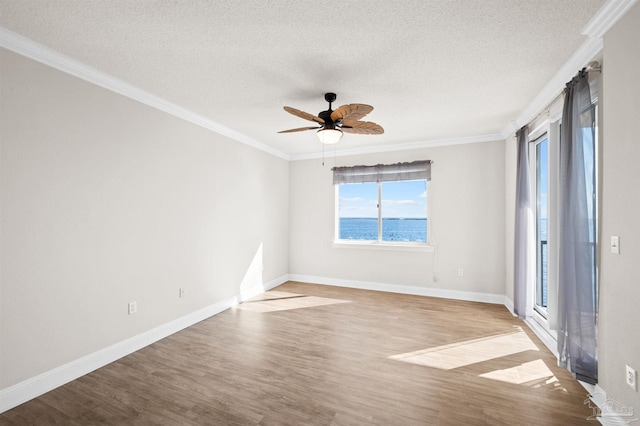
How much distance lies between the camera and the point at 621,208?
176 centimetres

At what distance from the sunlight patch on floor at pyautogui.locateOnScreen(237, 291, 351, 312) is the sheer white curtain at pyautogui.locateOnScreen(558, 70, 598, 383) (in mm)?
2808

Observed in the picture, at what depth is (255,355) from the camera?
2.84 meters

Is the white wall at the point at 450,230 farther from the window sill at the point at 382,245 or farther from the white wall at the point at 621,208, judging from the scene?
the white wall at the point at 621,208

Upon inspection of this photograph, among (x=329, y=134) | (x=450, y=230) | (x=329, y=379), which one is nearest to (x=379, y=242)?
(x=450, y=230)

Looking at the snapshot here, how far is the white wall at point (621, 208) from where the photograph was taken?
1645mm

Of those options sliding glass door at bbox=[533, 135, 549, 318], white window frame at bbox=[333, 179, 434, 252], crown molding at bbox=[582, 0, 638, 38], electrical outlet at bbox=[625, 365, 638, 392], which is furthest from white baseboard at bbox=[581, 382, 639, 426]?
white window frame at bbox=[333, 179, 434, 252]

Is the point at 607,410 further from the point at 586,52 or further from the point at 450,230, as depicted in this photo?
the point at 450,230

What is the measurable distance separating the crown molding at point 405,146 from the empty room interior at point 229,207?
258mm

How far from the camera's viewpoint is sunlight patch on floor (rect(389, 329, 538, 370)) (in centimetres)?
270

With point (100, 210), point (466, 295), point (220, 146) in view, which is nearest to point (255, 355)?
point (100, 210)

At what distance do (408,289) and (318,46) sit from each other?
4137mm

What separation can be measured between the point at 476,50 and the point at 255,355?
3291 millimetres

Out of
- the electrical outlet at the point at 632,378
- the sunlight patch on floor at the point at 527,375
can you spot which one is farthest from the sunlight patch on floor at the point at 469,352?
the electrical outlet at the point at 632,378

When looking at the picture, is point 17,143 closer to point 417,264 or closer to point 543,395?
point 543,395
